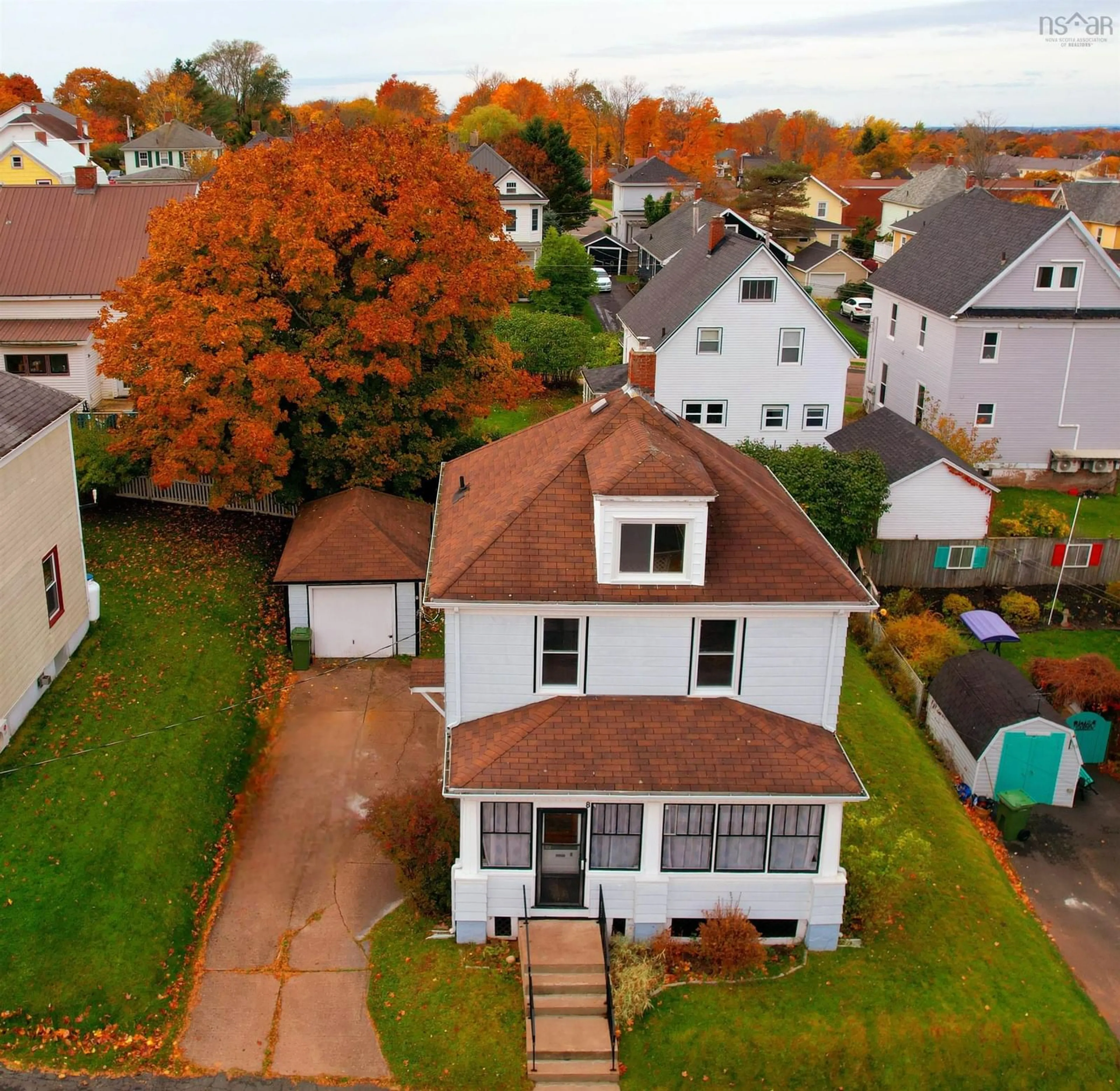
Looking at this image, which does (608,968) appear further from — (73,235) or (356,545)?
(73,235)

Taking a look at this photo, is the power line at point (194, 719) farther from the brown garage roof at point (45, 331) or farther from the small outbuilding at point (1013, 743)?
the brown garage roof at point (45, 331)

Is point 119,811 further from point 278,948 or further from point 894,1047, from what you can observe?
point 894,1047

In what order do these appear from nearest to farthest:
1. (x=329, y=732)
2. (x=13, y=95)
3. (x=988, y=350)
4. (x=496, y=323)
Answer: (x=329, y=732) < (x=988, y=350) < (x=496, y=323) < (x=13, y=95)

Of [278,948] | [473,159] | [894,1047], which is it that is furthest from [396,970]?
[473,159]

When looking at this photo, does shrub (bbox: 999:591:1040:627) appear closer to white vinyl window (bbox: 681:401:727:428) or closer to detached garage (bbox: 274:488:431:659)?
white vinyl window (bbox: 681:401:727:428)

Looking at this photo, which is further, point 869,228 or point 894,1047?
point 869,228

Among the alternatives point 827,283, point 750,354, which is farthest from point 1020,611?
point 827,283
